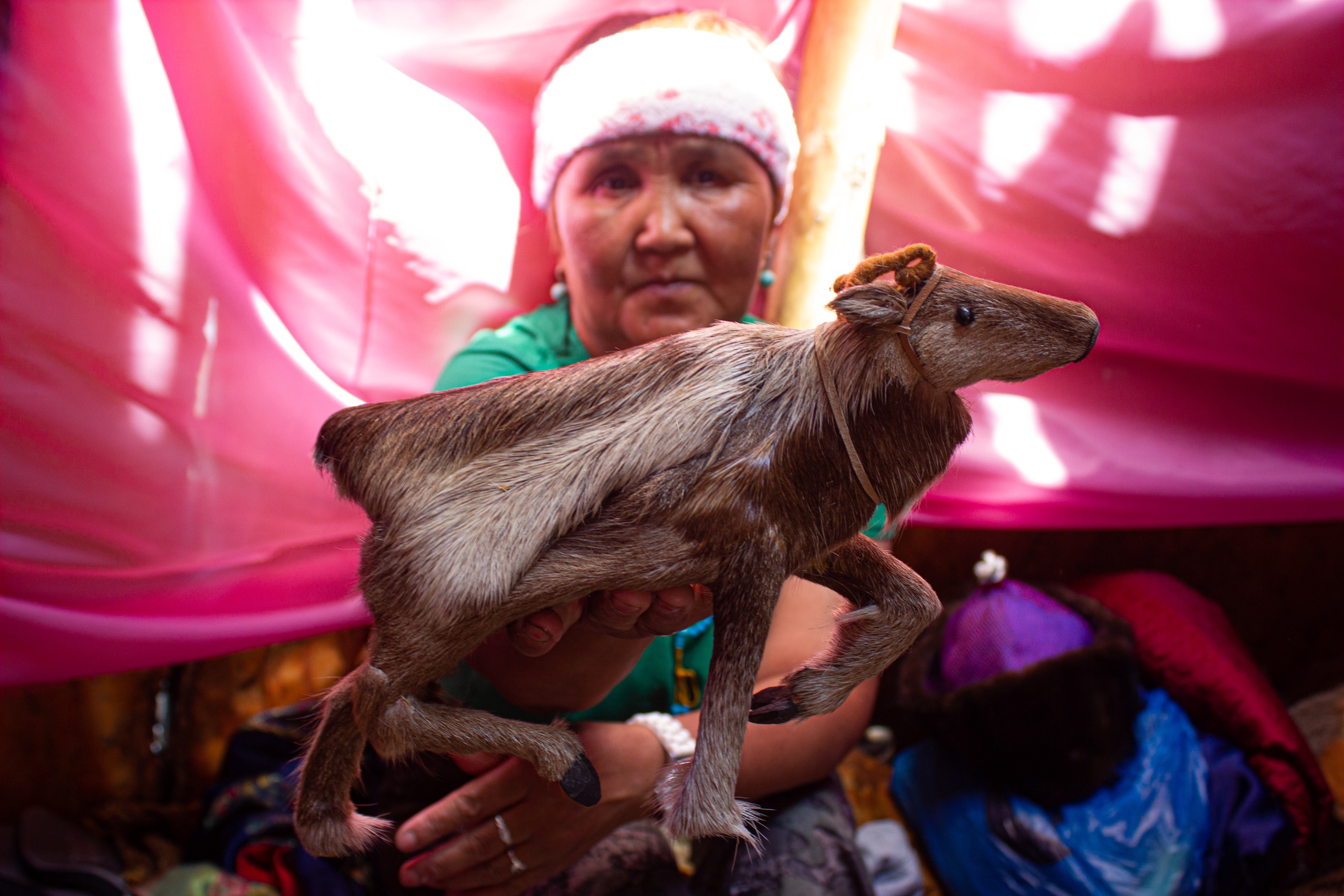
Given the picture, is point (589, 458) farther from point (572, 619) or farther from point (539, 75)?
point (539, 75)

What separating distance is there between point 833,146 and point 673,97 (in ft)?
1.46

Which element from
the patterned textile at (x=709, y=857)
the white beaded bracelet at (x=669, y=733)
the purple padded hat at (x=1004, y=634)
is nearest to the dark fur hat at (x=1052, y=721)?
the purple padded hat at (x=1004, y=634)

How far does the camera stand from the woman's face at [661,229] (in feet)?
2.61

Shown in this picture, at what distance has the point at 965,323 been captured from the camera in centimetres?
48

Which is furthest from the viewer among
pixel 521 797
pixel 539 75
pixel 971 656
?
pixel 971 656

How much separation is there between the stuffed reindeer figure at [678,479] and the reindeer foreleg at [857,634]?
0.6 inches

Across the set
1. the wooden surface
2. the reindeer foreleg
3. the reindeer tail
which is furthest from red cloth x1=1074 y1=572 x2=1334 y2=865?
the wooden surface

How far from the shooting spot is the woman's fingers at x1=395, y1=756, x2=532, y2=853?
77 cm

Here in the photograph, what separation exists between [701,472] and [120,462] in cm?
105

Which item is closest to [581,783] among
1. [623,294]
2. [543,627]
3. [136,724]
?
[543,627]

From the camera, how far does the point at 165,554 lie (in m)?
1.15

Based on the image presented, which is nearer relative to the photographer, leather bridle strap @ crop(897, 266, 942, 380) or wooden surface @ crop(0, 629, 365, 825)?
leather bridle strap @ crop(897, 266, 942, 380)

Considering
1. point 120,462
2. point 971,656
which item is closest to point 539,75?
point 120,462

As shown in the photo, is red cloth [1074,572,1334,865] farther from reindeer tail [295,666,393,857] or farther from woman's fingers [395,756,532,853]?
reindeer tail [295,666,393,857]
